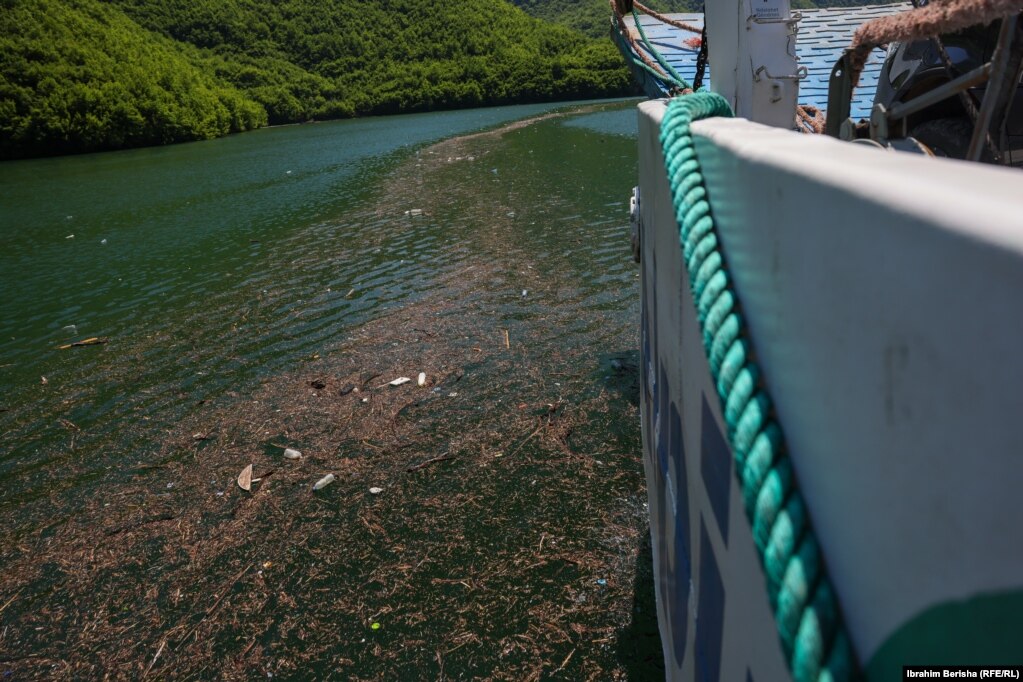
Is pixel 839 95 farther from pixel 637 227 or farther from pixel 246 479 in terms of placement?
pixel 246 479

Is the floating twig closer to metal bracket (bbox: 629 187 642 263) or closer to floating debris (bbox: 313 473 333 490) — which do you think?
floating debris (bbox: 313 473 333 490)

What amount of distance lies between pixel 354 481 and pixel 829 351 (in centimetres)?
364

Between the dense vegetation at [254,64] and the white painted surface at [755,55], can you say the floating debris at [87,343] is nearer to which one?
the white painted surface at [755,55]

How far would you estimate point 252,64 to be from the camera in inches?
2437

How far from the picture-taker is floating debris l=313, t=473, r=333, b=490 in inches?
156

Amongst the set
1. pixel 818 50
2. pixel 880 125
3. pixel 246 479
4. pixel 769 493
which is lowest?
pixel 246 479

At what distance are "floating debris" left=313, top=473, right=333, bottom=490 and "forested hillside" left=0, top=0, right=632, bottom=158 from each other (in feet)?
125

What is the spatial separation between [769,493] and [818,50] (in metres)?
11.6

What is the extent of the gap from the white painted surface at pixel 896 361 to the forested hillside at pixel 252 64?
4133cm

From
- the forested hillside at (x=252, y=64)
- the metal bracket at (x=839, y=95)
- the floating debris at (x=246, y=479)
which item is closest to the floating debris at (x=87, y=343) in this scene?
the floating debris at (x=246, y=479)

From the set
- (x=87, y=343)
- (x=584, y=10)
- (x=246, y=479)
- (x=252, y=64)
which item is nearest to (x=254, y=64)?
(x=252, y=64)

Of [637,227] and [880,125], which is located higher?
[880,125]

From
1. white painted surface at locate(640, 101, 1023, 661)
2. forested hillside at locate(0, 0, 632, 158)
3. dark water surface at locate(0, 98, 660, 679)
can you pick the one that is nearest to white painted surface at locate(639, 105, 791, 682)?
white painted surface at locate(640, 101, 1023, 661)

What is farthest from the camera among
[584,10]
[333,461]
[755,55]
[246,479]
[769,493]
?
[584,10]
